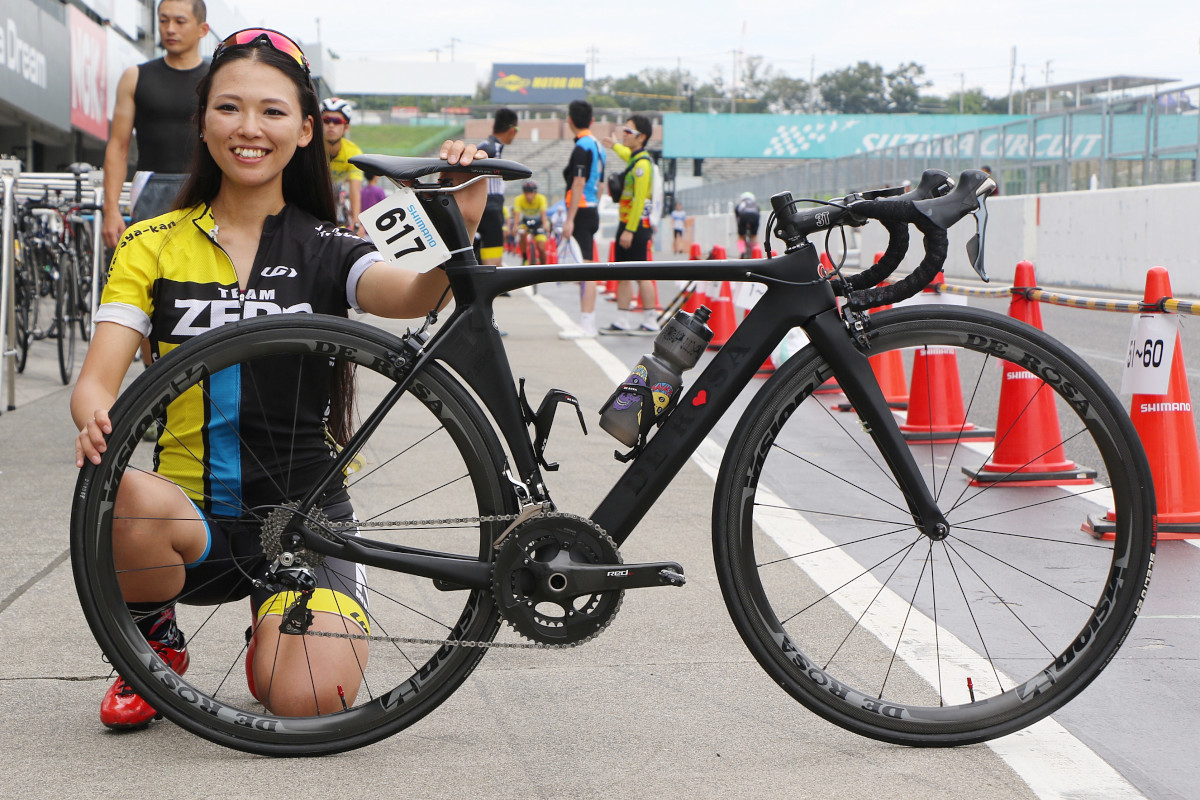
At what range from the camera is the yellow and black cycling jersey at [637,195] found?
40.7ft

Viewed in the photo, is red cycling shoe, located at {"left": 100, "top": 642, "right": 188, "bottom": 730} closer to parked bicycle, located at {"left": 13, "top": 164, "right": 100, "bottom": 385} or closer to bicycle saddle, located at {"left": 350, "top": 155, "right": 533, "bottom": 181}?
bicycle saddle, located at {"left": 350, "top": 155, "right": 533, "bottom": 181}

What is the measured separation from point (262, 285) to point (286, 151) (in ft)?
1.06

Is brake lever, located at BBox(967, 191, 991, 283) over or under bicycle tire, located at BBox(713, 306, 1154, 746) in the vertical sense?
over

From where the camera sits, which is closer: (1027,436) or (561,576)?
(561,576)

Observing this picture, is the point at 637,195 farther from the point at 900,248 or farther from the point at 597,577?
the point at 597,577

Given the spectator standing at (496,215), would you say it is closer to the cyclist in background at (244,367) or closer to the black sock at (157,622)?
the cyclist in background at (244,367)

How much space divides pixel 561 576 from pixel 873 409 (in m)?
0.79

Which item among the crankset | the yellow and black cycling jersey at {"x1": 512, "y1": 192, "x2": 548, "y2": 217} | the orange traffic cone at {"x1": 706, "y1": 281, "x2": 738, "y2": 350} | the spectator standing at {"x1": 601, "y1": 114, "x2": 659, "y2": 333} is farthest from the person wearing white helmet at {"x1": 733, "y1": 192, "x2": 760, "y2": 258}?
the crankset

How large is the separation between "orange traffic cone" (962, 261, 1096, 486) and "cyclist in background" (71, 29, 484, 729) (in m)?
3.39

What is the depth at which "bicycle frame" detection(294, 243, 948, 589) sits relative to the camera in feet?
9.45

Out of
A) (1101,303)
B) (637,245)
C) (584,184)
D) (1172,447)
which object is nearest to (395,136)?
(584,184)

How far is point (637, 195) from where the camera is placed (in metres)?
12.5

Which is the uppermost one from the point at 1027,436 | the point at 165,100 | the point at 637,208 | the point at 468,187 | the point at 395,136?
the point at 395,136

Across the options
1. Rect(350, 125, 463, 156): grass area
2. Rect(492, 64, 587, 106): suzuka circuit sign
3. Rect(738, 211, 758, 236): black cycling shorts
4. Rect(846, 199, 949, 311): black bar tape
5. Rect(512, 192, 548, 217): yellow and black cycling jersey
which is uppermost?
Rect(492, 64, 587, 106): suzuka circuit sign
